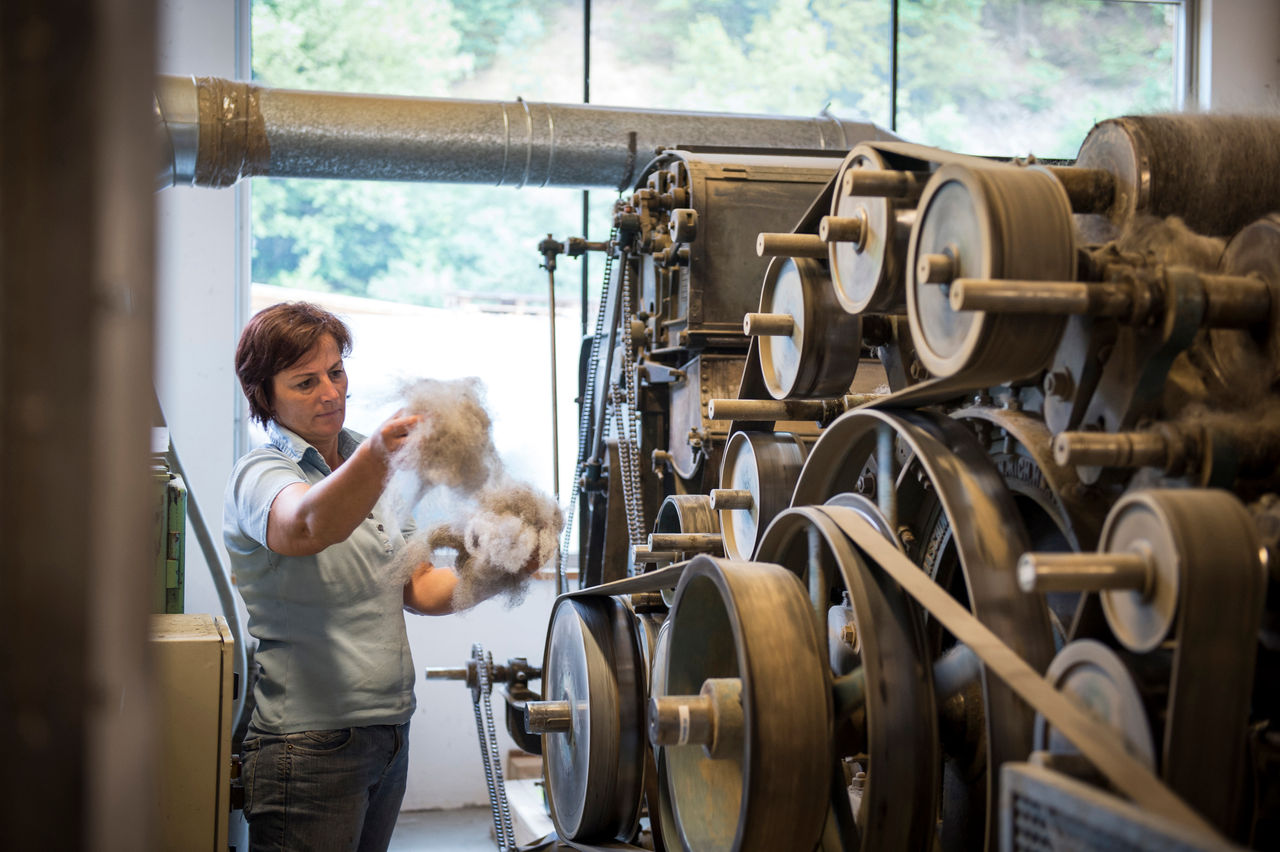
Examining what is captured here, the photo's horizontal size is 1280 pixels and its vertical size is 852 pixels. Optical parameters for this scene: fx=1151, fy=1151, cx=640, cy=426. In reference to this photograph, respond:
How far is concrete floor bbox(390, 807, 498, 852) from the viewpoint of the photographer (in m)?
4.84

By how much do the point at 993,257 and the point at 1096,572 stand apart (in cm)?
37

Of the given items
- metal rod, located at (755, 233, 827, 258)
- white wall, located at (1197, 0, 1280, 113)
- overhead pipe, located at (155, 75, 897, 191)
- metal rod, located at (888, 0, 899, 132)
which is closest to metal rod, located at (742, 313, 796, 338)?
metal rod, located at (755, 233, 827, 258)

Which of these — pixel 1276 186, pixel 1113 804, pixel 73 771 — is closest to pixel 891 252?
pixel 1276 186

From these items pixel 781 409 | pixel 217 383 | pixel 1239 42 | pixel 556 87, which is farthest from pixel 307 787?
pixel 1239 42

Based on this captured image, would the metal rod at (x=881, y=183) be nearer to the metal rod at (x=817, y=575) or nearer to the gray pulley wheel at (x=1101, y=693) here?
the metal rod at (x=817, y=575)

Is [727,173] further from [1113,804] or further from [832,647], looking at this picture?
[1113,804]

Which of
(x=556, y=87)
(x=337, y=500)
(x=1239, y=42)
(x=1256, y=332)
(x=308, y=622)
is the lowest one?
(x=308, y=622)

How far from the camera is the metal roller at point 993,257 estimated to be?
126cm

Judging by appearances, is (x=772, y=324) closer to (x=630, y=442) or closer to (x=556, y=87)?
(x=630, y=442)

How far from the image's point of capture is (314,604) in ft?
7.54

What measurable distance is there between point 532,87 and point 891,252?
4296 millimetres

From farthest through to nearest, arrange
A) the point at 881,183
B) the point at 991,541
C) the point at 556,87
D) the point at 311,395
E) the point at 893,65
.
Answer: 1. the point at 893,65
2. the point at 556,87
3. the point at 311,395
4. the point at 881,183
5. the point at 991,541

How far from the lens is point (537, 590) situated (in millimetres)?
5434

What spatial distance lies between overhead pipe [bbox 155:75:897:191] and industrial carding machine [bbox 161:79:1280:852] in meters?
2.43
